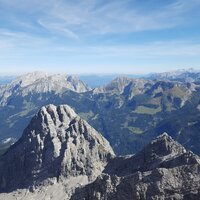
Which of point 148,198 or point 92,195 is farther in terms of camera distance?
point 92,195

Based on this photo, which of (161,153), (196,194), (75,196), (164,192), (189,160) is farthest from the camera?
(161,153)

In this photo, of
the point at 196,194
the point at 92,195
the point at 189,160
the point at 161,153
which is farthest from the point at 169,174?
the point at 161,153

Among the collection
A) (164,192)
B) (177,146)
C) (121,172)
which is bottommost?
(121,172)

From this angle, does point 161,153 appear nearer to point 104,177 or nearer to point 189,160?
point 189,160

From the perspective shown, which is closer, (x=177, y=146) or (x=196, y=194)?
(x=196, y=194)

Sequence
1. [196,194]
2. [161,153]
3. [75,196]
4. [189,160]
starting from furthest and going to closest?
[161,153] → [189,160] → [75,196] → [196,194]

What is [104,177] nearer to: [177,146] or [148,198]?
[148,198]

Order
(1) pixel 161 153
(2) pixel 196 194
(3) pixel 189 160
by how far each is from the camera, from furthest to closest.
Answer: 1. (1) pixel 161 153
2. (3) pixel 189 160
3. (2) pixel 196 194

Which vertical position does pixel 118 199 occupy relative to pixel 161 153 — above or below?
above

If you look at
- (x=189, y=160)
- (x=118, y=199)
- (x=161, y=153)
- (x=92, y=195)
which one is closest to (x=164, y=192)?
(x=118, y=199)
